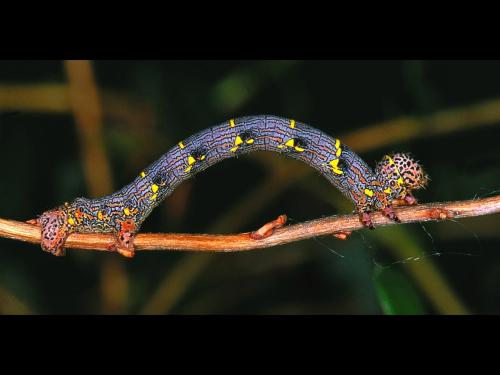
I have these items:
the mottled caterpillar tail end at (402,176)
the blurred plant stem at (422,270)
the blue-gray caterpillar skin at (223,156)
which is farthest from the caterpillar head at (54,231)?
the blurred plant stem at (422,270)

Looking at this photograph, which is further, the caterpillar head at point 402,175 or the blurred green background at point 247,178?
the blurred green background at point 247,178

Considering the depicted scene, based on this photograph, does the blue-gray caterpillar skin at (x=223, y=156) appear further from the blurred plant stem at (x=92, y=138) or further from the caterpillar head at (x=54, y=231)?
the blurred plant stem at (x=92, y=138)

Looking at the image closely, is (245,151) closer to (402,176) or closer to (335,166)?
(335,166)

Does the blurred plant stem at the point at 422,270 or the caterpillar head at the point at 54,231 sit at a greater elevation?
the blurred plant stem at the point at 422,270

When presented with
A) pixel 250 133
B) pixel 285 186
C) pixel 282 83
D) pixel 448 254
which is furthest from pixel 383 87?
pixel 250 133

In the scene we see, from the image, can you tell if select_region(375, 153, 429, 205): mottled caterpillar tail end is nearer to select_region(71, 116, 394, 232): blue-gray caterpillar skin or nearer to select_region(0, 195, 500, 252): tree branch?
select_region(71, 116, 394, 232): blue-gray caterpillar skin

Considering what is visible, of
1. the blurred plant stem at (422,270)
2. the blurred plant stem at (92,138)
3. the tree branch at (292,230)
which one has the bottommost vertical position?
the tree branch at (292,230)
